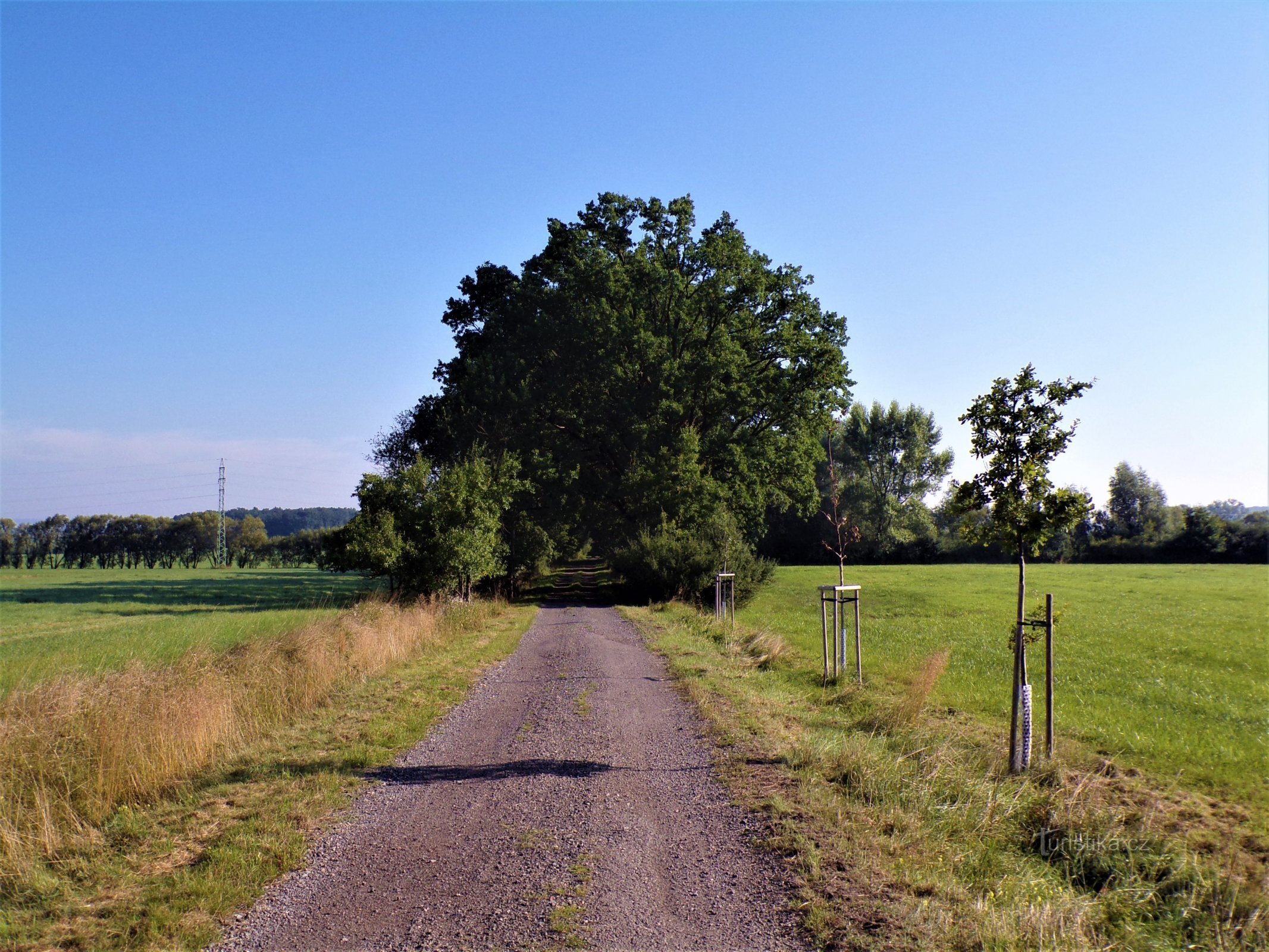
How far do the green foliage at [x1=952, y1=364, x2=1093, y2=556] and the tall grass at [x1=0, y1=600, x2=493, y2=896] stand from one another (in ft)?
28.9

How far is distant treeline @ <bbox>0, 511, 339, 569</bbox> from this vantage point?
118438mm

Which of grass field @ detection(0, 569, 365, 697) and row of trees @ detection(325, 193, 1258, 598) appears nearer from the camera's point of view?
grass field @ detection(0, 569, 365, 697)

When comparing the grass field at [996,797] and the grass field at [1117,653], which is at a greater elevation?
the grass field at [996,797]

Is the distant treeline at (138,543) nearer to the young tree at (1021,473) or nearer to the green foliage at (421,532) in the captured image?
the green foliage at (421,532)

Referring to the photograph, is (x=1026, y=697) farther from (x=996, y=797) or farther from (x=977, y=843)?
(x=977, y=843)

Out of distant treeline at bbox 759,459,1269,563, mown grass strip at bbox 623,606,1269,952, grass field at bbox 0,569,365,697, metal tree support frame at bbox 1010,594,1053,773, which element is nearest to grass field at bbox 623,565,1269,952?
mown grass strip at bbox 623,606,1269,952

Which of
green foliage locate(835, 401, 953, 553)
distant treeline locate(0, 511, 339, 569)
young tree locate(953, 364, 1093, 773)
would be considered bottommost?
distant treeline locate(0, 511, 339, 569)

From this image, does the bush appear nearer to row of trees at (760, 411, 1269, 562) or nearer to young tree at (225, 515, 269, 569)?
row of trees at (760, 411, 1269, 562)

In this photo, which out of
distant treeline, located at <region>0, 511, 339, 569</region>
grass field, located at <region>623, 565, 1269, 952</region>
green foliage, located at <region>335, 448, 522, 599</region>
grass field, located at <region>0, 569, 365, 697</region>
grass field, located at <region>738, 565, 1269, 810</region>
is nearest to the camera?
grass field, located at <region>623, 565, 1269, 952</region>

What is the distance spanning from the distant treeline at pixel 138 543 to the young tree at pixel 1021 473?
114959mm

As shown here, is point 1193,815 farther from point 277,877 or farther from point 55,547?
point 55,547

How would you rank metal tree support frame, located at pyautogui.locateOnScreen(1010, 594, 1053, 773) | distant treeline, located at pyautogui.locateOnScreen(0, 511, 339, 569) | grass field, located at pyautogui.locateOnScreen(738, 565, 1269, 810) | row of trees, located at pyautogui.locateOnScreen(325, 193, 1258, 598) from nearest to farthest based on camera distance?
1. metal tree support frame, located at pyautogui.locateOnScreen(1010, 594, 1053, 773)
2. grass field, located at pyautogui.locateOnScreen(738, 565, 1269, 810)
3. row of trees, located at pyautogui.locateOnScreen(325, 193, 1258, 598)
4. distant treeline, located at pyautogui.locateOnScreen(0, 511, 339, 569)

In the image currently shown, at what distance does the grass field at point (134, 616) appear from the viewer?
14.5 m

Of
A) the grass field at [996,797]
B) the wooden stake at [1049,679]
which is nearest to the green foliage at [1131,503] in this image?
the grass field at [996,797]
